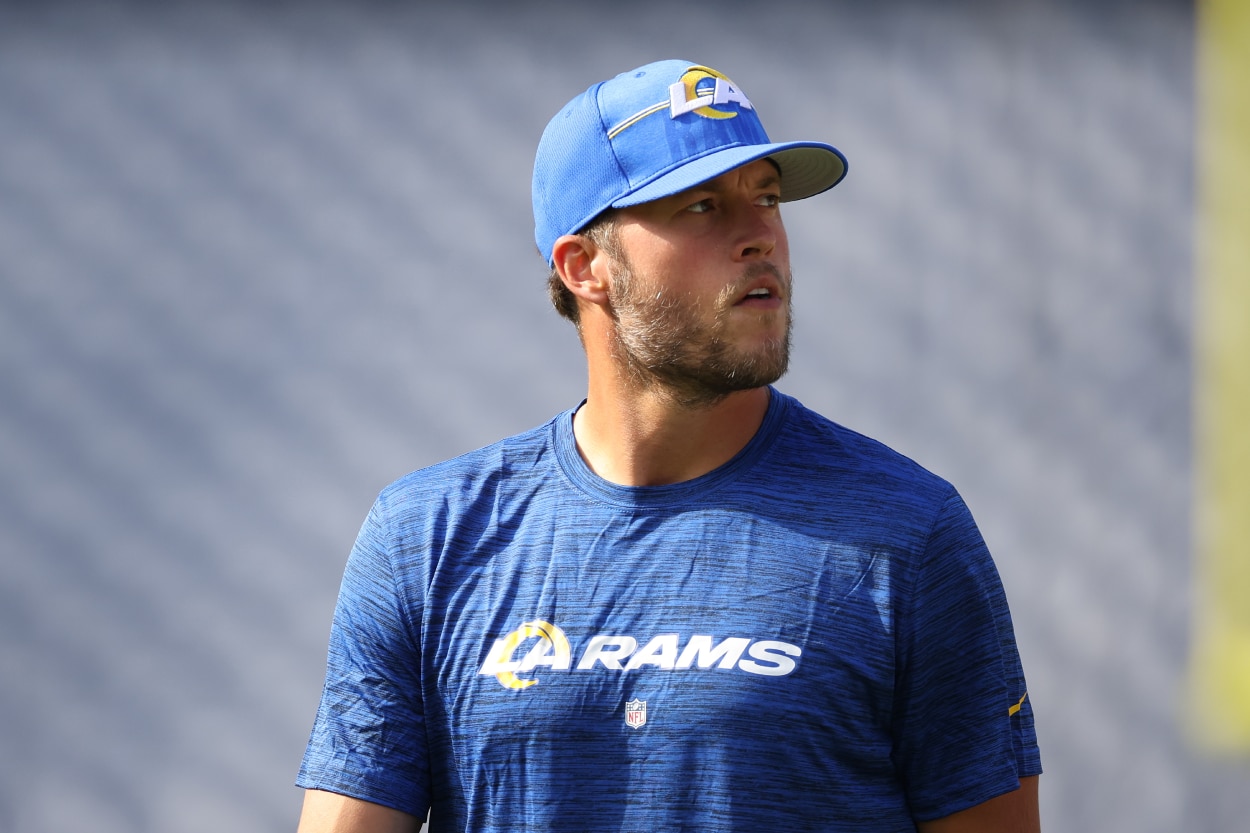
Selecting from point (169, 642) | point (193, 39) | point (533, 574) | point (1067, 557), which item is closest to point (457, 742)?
point (533, 574)

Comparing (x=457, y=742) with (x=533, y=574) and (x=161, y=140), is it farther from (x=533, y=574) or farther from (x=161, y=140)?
(x=161, y=140)

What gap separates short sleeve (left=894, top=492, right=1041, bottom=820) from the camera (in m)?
1.31

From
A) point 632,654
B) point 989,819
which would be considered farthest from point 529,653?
point 989,819

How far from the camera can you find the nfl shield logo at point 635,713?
4.27 feet

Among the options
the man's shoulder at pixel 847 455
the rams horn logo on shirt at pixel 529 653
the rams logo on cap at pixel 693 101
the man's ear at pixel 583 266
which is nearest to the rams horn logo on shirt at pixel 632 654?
the rams horn logo on shirt at pixel 529 653

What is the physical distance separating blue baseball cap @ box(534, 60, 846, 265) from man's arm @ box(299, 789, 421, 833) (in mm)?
683

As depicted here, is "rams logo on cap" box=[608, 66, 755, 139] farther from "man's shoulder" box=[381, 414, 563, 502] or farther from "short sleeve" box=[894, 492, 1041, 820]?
"short sleeve" box=[894, 492, 1041, 820]

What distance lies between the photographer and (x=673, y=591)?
134cm

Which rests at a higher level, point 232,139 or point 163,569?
point 232,139

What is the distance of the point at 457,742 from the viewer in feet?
4.51

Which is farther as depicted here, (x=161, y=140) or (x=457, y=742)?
(x=161, y=140)

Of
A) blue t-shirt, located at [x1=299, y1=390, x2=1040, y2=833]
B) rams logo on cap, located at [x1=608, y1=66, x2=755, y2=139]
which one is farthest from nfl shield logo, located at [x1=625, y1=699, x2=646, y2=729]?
rams logo on cap, located at [x1=608, y1=66, x2=755, y2=139]

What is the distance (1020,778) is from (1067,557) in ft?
4.19

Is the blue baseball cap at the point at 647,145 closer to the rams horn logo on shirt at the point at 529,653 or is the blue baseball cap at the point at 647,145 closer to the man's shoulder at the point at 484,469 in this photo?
the man's shoulder at the point at 484,469
